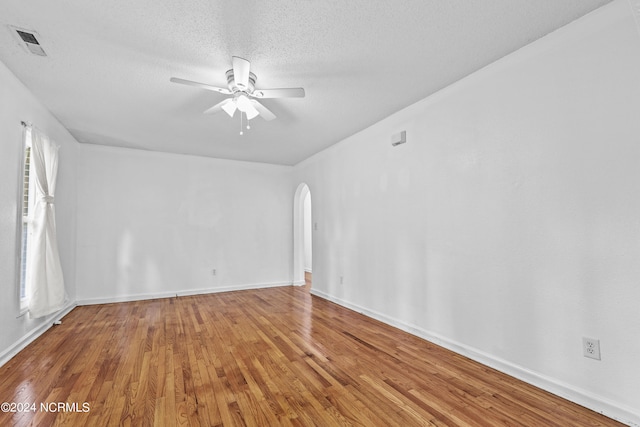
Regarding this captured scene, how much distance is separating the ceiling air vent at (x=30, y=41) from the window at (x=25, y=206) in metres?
1.05

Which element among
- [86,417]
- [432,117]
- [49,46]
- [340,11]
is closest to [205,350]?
[86,417]

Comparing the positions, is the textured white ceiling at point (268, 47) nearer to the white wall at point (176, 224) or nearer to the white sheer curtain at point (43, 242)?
the white sheer curtain at point (43, 242)

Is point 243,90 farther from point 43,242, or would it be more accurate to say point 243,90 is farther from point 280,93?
point 43,242

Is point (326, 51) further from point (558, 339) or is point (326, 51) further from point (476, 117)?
point (558, 339)

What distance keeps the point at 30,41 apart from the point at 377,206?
3550 millimetres

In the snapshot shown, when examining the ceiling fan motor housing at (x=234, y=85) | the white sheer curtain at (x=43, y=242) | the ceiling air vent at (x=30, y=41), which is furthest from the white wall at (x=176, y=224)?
the ceiling fan motor housing at (x=234, y=85)

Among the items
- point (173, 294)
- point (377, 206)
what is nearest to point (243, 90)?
point (377, 206)

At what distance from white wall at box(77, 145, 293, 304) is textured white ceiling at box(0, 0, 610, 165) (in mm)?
1591

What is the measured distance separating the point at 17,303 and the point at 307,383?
2.90 meters

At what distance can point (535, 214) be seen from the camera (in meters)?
2.21

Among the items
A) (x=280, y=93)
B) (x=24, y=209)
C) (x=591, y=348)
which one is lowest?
(x=591, y=348)

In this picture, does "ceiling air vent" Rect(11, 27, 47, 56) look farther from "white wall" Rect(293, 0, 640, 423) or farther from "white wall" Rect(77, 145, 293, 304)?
"white wall" Rect(293, 0, 640, 423)

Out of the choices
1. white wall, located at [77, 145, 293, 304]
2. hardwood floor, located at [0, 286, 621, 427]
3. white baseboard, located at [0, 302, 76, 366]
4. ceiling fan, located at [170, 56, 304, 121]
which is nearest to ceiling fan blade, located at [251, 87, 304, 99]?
ceiling fan, located at [170, 56, 304, 121]

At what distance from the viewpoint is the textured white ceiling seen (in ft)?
6.11
